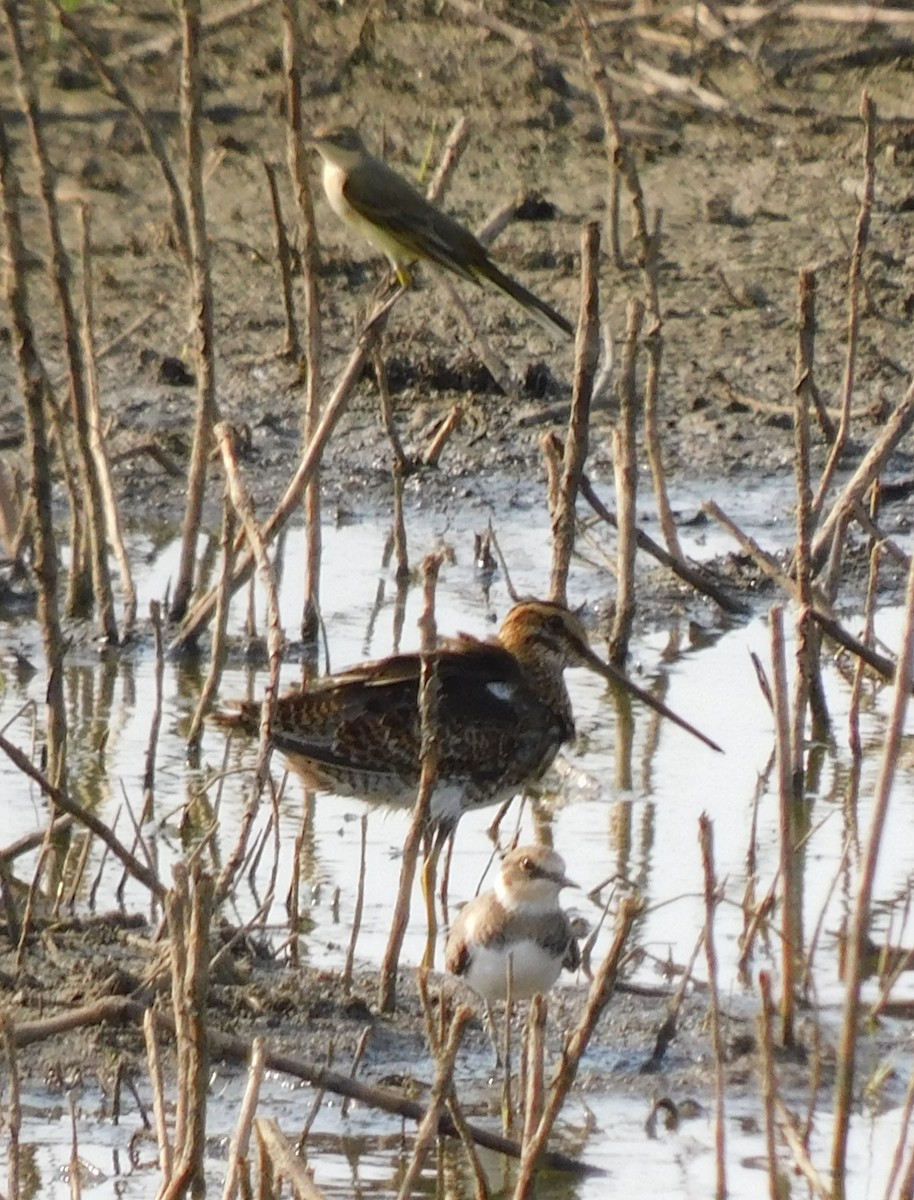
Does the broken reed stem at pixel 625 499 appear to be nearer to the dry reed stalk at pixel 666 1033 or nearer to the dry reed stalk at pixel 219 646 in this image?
the dry reed stalk at pixel 219 646

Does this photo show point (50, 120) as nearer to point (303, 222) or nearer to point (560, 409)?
point (560, 409)

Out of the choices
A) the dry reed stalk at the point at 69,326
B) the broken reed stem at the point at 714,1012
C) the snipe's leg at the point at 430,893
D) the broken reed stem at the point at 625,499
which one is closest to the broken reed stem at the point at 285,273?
the dry reed stalk at the point at 69,326

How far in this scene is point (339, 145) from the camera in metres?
9.44

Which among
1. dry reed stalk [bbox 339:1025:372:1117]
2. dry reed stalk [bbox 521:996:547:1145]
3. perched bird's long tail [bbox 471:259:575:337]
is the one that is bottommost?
dry reed stalk [bbox 339:1025:372:1117]

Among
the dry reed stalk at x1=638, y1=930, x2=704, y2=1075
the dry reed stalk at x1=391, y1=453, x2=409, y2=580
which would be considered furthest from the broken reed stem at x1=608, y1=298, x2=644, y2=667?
the dry reed stalk at x1=638, y1=930, x2=704, y2=1075

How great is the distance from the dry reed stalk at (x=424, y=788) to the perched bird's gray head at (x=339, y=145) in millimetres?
4355

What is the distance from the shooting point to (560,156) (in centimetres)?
1245

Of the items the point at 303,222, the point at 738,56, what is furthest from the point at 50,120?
the point at 303,222

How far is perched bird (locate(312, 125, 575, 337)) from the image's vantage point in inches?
346

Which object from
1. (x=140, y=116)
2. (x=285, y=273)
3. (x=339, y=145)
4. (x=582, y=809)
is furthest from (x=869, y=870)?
(x=339, y=145)

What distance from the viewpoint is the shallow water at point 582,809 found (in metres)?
4.91

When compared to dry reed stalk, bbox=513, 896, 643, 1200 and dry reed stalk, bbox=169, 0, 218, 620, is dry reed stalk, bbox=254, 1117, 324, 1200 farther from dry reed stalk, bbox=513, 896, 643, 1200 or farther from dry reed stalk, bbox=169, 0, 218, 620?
dry reed stalk, bbox=169, 0, 218, 620

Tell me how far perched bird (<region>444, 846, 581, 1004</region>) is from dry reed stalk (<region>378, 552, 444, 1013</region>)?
16 centimetres

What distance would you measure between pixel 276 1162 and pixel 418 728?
2714 mm
